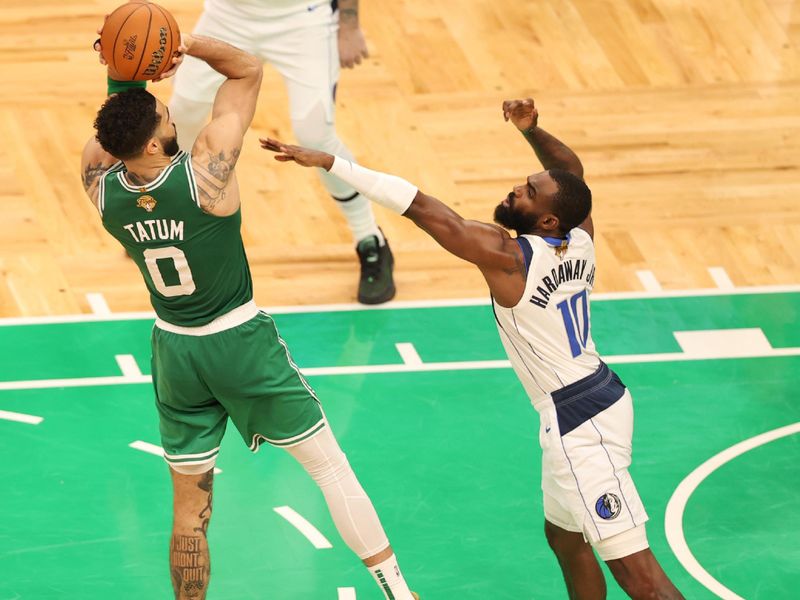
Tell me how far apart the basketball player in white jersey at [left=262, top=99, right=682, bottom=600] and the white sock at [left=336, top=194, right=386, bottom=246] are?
318 cm

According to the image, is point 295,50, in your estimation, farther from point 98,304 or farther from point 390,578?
point 390,578

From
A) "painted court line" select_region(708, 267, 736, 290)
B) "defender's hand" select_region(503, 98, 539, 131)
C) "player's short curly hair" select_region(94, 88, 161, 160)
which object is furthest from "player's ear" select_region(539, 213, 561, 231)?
"painted court line" select_region(708, 267, 736, 290)

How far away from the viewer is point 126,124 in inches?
197

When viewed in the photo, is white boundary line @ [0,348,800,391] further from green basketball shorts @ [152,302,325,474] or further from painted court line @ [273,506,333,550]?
green basketball shorts @ [152,302,325,474]

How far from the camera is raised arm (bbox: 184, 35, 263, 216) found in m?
5.13

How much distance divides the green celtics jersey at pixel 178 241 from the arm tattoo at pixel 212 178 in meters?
0.03

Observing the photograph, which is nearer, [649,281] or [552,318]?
[552,318]

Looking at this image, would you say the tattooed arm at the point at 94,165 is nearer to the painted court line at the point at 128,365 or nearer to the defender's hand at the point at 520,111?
the defender's hand at the point at 520,111

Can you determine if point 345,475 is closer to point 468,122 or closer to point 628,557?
point 628,557

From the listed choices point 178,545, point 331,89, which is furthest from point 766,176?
point 178,545

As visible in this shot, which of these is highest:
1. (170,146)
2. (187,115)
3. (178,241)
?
(170,146)

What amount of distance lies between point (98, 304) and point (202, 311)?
3380mm

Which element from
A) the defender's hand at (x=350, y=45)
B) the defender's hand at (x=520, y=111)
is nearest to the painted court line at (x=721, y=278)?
the defender's hand at (x=350, y=45)

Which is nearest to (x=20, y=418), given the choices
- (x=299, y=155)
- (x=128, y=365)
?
(x=128, y=365)
